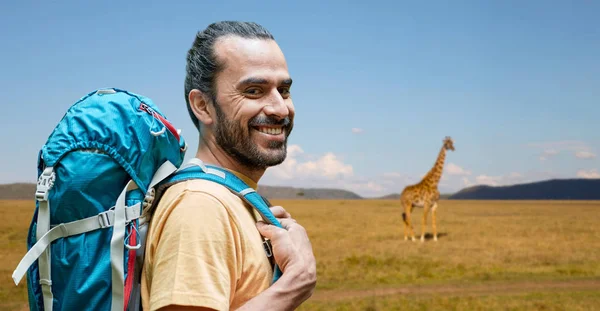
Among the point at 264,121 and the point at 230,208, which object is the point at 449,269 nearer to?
the point at 264,121

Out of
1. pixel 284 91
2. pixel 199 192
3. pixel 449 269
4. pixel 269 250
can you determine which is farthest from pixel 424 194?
pixel 199 192

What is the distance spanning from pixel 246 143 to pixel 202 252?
573 mm

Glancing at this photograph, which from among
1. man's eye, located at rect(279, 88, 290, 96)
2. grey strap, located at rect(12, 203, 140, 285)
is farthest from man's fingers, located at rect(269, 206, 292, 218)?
grey strap, located at rect(12, 203, 140, 285)

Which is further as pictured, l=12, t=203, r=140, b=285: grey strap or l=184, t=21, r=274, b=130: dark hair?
l=184, t=21, r=274, b=130: dark hair

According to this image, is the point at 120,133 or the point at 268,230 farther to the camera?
the point at 268,230

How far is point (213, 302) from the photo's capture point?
1630 mm

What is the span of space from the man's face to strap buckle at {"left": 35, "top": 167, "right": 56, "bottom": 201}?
0.63 m

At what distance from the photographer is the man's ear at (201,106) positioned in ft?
7.16

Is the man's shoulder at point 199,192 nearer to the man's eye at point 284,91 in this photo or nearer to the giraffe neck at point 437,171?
the man's eye at point 284,91

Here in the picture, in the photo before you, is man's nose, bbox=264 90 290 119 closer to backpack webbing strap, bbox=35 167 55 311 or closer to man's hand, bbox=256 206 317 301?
man's hand, bbox=256 206 317 301

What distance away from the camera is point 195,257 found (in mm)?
1652

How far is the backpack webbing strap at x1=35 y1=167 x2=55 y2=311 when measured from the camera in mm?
1750

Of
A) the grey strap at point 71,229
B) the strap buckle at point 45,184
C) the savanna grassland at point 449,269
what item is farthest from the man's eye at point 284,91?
the savanna grassland at point 449,269

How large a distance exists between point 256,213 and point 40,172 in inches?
29.5
